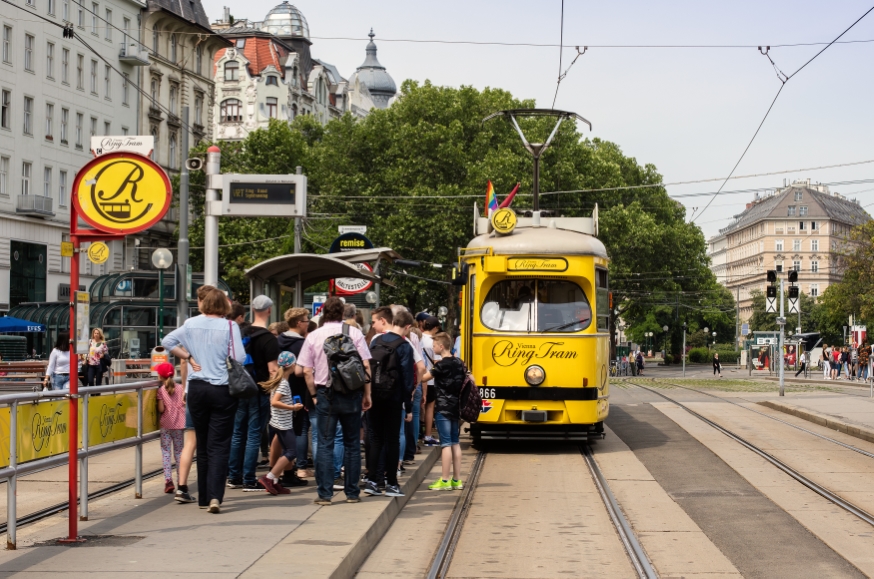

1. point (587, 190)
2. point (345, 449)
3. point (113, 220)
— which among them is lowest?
point (345, 449)

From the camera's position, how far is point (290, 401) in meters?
11.3

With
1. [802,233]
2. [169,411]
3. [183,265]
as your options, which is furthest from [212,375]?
[802,233]

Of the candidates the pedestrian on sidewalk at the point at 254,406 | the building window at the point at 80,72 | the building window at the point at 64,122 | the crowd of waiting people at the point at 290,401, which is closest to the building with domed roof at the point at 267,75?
the building window at the point at 80,72

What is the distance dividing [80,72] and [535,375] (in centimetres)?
4700

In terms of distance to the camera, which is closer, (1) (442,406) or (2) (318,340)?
(2) (318,340)

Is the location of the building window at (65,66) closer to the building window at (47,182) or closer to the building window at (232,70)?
the building window at (47,182)

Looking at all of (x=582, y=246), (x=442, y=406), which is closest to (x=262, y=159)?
(x=582, y=246)

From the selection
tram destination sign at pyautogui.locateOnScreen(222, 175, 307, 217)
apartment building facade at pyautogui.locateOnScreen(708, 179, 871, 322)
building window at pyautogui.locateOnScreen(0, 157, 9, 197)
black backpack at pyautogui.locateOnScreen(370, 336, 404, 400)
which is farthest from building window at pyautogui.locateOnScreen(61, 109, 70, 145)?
apartment building facade at pyautogui.locateOnScreen(708, 179, 871, 322)

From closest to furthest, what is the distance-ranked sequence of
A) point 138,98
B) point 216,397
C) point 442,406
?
point 216,397 → point 442,406 → point 138,98

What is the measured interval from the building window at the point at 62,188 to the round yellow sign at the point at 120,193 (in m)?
50.1

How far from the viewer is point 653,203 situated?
6906 cm

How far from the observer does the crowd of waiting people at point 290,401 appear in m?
9.70

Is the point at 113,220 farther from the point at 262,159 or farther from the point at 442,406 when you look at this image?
the point at 262,159

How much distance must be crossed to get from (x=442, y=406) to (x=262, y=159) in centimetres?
5763
